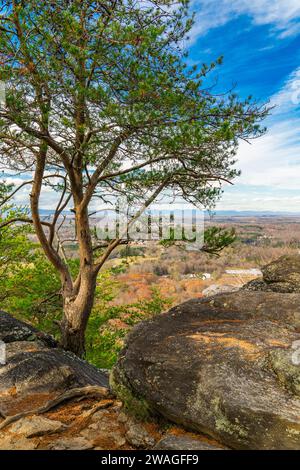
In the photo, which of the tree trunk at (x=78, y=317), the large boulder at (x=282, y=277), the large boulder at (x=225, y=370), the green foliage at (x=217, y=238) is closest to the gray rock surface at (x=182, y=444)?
the large boulder at (x=225, y=370)

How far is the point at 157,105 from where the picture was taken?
668 centimetres

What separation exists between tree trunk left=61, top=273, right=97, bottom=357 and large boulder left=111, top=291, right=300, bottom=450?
11.6 feet

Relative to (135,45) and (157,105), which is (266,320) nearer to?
(157,105)

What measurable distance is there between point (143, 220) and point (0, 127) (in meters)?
4.16

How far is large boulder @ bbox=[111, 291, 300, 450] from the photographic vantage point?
3.82m

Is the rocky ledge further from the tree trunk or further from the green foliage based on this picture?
the tree trunk

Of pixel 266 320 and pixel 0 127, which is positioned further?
pixel 0 127

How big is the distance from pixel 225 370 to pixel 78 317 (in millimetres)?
5634

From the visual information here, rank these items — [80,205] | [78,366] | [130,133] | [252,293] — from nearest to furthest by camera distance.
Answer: [252,293], [130,133], [78,366], [80,205]

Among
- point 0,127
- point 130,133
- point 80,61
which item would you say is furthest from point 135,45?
point 0,127

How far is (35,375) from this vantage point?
6.74 meters

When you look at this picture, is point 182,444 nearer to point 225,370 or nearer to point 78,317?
point 225,370

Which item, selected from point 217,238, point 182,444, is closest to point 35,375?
point 182,444

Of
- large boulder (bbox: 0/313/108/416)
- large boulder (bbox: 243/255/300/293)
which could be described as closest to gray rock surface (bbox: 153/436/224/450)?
large boulder (bbox: 0/313/108/416)
